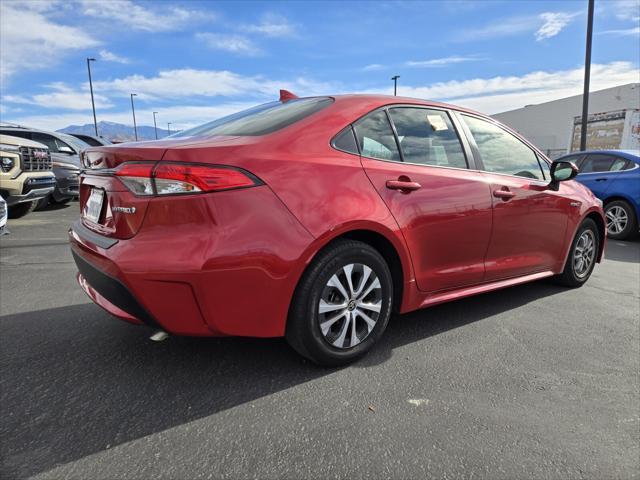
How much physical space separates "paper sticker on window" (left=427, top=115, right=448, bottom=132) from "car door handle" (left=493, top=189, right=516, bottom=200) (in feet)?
1.96

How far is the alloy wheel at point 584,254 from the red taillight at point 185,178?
3.54 meters

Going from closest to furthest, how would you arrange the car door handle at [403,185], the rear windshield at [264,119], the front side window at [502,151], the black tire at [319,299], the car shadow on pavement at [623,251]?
1. the black tire at [319,299]
2. the rear windshield at [264,119]
3. the car door handle at [403,185]
4. the front side window at [502,151]
5. the car shadow on pavement at [623,251]

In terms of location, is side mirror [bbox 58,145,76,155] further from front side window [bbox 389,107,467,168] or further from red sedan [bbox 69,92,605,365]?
front side window [bbox 389,107,467,168]

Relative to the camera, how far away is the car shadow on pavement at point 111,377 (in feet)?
6.18

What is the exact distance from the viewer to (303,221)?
7.19ft

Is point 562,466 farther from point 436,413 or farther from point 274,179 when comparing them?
point 274,179

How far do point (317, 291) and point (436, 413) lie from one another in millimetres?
836

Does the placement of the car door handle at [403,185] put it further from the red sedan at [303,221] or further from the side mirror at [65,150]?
the side mirror at [65,150]

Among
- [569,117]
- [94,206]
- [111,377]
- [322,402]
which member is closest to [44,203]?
[94,206]

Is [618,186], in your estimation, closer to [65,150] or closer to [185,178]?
[185,178]

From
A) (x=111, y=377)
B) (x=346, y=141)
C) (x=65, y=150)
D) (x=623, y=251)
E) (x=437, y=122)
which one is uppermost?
(x=65, y=150)

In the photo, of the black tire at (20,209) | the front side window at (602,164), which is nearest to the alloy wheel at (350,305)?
the front side window at (602,164)

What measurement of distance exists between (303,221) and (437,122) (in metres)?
1.48

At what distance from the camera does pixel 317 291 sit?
7.55 feet
